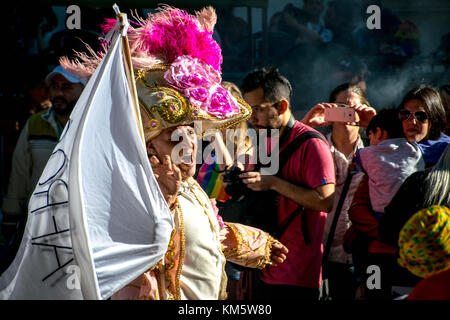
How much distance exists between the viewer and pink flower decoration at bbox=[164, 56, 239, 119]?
2.28m

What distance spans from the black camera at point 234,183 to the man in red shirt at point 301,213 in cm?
4

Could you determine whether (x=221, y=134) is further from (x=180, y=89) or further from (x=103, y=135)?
(x=103, y=135)

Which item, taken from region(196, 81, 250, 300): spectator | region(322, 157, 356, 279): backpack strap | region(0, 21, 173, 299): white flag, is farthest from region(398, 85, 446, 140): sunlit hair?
region(0, 21, 173, 299): white flag

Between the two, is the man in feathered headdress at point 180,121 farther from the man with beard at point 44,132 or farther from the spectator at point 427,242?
the man with beard at point 44,132

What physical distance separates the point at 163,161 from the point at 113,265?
0.47m

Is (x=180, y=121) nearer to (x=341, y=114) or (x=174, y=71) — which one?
(x=174, y=71)

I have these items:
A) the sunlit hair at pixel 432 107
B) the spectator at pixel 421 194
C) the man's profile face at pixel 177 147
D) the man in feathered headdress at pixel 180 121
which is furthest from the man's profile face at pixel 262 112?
the man's profile face at pixel 177 147

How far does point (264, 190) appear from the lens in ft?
11.7

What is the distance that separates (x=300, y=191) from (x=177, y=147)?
144cm

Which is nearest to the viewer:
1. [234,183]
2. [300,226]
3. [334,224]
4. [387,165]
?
[387,165]

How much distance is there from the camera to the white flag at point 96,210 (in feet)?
6.07

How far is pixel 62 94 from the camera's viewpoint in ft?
15.4

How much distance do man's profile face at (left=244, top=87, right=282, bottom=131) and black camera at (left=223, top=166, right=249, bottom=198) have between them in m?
0.40

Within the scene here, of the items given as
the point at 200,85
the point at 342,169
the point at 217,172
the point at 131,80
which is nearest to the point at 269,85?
the point at 217,172
